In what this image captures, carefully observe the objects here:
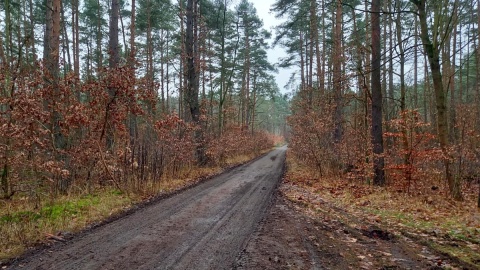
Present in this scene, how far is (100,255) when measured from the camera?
418 cm

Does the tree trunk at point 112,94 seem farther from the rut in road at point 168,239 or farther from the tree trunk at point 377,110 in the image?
the tree trunk at point 377,110

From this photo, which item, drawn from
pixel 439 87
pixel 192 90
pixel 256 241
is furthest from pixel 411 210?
pixel 192 90

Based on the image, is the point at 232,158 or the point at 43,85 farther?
the point at 232,158

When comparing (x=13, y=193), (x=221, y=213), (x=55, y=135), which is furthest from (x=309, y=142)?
(x=13, y=193)

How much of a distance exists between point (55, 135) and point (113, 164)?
6.00ft

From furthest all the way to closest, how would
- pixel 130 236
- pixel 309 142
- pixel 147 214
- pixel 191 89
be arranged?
pixel 191 89 → pixel 309 142 → pixel 147 214 → pixel 130 236

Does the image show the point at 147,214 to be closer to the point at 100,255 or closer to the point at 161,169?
the point at 100,255

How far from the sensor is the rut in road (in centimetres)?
396

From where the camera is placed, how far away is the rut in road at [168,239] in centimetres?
396

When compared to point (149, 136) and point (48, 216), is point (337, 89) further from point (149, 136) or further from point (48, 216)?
point (48, 216)

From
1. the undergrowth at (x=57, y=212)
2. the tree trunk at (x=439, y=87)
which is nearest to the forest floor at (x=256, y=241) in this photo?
the undergrowth at (x=57, y=212)

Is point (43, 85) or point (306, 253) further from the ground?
point (43, 85)

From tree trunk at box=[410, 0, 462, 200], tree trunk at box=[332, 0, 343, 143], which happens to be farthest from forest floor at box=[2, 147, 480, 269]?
tree trunk at box=[332, 0, 343, 143]

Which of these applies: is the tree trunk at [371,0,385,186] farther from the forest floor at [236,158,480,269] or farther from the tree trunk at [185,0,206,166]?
the tree trunk at [185,0,206,166]
